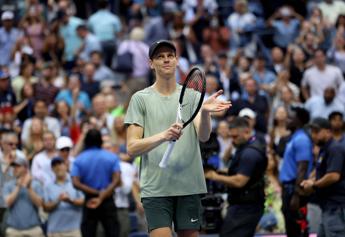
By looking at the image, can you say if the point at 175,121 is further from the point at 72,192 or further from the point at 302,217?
the point at 72,192

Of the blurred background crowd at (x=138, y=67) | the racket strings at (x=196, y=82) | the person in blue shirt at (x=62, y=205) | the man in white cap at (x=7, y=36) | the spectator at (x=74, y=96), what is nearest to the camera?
the racket strings at (x=196, y=82)

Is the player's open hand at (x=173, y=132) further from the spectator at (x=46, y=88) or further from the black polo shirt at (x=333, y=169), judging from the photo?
the spectator at (x=46, y=88)

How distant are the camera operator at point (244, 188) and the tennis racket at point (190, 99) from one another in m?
3.07

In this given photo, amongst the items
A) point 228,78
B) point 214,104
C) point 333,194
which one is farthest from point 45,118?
point 214,104

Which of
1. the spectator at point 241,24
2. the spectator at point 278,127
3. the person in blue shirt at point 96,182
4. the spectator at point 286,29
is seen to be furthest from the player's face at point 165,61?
the spectator at point 241,24

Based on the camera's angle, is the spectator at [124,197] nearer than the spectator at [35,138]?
Yes

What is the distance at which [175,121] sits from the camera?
890cm

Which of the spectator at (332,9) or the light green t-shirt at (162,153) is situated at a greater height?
the spectator at (332,9)

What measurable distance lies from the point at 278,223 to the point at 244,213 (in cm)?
341

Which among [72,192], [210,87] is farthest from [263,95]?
[72,192]

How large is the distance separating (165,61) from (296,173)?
4.83 m

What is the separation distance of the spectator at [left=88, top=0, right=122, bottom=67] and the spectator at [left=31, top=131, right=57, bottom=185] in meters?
6.71

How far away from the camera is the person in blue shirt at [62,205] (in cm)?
1502

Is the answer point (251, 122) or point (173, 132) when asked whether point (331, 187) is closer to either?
point (173, 132)
